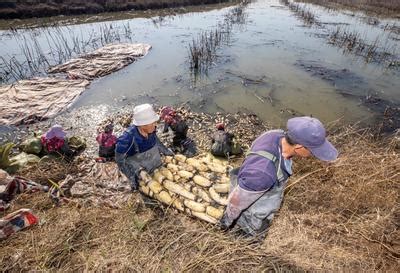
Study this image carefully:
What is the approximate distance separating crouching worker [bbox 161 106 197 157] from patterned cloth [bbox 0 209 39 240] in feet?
10.8

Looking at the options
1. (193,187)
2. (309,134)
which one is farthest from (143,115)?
(309,134)

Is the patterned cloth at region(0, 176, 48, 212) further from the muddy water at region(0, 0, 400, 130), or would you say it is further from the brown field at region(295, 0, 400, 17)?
the brown field at region(295, 0, 400, 17)

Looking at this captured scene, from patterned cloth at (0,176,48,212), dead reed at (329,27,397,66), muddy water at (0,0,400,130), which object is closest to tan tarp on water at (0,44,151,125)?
muddy water at (0,0,400,130)

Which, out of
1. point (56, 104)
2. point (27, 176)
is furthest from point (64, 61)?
point (27, 176)

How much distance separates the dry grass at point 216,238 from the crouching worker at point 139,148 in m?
0.41

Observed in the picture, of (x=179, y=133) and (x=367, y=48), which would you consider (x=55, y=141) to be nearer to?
(x=179, y=133)

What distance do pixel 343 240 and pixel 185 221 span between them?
66.0 inches

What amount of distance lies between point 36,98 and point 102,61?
3.30m

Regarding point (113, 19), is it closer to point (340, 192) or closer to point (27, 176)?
point (27, 176)

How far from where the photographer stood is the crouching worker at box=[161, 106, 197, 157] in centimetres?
585

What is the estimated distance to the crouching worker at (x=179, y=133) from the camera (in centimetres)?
585

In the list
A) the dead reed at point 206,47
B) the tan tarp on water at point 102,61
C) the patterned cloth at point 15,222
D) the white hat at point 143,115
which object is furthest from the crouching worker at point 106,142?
the dead reed at point 206,47

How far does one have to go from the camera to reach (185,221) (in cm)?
313

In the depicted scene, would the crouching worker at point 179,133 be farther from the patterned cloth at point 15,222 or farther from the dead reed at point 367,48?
the dead reed at point 367,48
